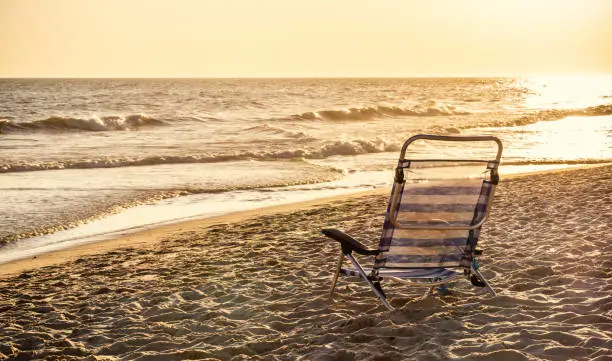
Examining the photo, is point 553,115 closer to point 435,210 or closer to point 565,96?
point 565,96

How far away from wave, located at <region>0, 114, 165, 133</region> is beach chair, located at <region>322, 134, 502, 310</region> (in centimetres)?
2974

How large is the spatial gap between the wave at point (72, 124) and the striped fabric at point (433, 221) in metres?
29.8

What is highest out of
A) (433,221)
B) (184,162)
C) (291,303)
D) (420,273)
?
(433,221)

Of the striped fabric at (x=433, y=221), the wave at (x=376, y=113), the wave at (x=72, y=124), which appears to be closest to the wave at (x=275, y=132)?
the wave at (x=72, y=124)

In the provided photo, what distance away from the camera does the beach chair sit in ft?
15.2

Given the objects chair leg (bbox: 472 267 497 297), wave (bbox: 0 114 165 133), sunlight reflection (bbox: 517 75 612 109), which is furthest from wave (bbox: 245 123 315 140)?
sunlight reflection (bbox: 517 75 612 109)

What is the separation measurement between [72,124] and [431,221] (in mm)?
31558

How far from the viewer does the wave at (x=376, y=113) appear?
133ft

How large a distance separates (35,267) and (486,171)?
5177 mm

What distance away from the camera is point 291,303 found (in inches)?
214

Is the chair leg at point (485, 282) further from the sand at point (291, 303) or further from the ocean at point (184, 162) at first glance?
the ocean at point (184, 162)

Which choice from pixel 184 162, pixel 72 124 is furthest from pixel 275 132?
pixel 72 124

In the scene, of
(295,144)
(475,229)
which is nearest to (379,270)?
(475,229)

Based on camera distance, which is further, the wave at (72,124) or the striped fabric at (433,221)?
the wave at (72,124)
